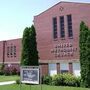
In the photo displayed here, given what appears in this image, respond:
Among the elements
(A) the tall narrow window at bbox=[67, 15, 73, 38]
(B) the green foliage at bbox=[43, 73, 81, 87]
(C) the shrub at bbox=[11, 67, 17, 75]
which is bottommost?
(B) the green foliage at bbox=[43, 73, 81, 87]

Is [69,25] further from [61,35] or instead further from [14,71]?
[14,71]

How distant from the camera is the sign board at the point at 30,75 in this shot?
66.7 ft

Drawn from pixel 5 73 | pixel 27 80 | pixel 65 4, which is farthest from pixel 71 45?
pixel 5 73

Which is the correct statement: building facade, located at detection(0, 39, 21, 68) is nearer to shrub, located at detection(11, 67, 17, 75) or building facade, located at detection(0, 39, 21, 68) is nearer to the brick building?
shrub, located at detection(11, 67, 17, 75)

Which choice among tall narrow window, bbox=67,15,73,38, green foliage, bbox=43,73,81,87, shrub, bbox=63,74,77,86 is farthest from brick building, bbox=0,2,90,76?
shrub, bbox=63,74,77,86

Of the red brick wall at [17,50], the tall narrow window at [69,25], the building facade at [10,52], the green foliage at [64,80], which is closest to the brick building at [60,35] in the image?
the tall narrow window at [69,25]

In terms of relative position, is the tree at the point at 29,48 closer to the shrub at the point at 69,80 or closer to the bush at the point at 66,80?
the bush at the point at 66,80

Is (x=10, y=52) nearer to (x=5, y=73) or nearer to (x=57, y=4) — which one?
(x=5, y=73)

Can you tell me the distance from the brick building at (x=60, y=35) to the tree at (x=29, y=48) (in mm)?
3959

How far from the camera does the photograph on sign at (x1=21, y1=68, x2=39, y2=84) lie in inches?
800

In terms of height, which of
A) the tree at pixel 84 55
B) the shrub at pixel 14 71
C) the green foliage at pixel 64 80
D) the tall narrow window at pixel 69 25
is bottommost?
the green foliage at pixel 64 80

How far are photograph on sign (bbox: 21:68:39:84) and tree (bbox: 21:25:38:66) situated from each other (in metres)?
9.48

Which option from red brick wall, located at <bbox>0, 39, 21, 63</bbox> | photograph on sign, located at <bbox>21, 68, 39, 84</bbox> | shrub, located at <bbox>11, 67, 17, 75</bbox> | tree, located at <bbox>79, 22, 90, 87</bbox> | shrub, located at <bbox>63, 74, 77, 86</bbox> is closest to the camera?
photograph on sign, located at <bbox>21, 68, 39, 84</bbox>

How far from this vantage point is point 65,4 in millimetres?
35031
